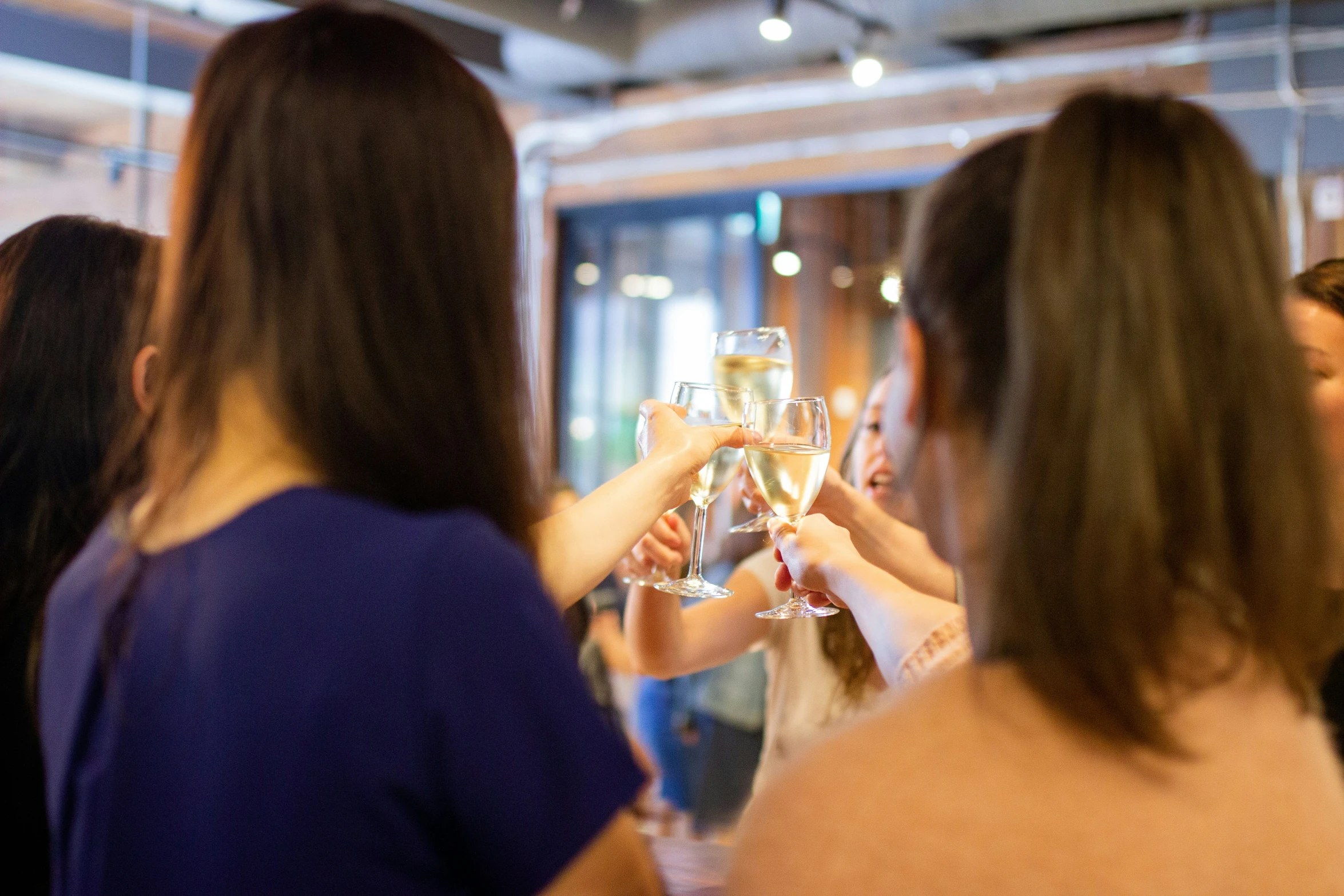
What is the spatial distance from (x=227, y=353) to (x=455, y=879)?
1.17 feet

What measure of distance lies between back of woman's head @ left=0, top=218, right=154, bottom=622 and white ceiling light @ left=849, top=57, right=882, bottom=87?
11.9 ft

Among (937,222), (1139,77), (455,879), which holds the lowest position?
(455,879)

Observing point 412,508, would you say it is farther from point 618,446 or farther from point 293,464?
point 618,446

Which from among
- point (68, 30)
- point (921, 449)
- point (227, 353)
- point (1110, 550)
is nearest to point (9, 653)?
point (227, 353)

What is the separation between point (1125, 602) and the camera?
0.66 meters

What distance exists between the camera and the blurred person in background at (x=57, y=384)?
4.05 feet

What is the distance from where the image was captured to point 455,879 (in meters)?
0.69

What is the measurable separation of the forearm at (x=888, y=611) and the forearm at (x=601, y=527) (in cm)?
27

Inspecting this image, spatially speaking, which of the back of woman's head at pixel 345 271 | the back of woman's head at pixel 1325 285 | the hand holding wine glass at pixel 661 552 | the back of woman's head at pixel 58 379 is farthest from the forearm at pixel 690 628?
the back of woman's head at pixel 345 271

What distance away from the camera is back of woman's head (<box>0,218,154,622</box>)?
125 centimetres

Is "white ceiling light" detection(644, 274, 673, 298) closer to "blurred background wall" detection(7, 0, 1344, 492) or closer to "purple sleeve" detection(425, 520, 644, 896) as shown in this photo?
"blurred background wall" detection(7, 0, 1344, 492)

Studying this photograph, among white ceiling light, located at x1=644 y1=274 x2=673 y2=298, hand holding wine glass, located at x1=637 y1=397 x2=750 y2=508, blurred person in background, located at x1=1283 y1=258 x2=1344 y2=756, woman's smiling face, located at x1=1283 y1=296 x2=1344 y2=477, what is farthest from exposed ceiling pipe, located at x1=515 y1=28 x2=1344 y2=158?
hand holding wine glass, located at x1=637 y1=397 x2=750 y2=508

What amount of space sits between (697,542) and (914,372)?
607 millimetres

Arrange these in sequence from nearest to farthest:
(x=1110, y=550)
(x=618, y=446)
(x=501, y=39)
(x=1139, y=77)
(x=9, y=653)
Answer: (x=1110, y=550) → (x=9, y=653) → (x=1139, y=77) → (x=501, y=39) → (x=618, y=446)
